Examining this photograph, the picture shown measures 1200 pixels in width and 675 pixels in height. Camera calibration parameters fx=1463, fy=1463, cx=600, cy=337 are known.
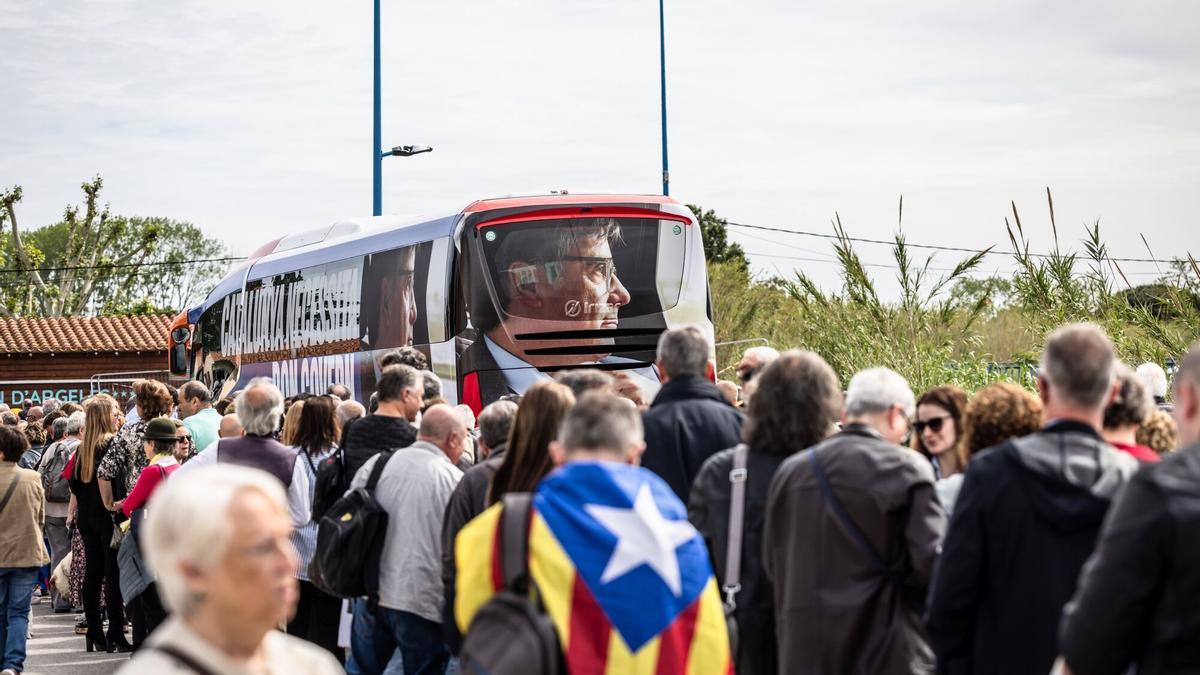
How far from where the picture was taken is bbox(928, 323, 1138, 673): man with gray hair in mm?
4453

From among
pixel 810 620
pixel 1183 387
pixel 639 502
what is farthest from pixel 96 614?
pixel 1183 387

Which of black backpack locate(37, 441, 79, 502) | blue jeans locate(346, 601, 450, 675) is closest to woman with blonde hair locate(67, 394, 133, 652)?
black backpack locate(37, 441, 79, 502)

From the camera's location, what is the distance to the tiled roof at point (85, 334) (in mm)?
47438

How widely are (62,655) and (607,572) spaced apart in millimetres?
9269

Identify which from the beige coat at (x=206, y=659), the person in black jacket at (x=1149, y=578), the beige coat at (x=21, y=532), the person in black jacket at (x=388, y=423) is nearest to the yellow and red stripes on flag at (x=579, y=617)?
the beige coat at (x=206, y=659)

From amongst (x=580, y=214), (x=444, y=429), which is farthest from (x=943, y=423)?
(x=580, y=214)

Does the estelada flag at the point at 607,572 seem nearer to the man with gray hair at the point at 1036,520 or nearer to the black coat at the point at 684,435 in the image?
the man with gray hair at the point at 1036,520

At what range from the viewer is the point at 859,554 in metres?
5.12

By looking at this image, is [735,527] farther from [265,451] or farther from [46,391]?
[46,391]

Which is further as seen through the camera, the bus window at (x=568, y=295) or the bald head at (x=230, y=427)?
the bus window at (x=568, y=295)

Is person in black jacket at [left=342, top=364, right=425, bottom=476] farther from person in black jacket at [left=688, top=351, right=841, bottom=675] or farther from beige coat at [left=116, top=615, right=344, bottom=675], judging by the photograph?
beige coat at [left=116, top=615, right=344, bottom=675]

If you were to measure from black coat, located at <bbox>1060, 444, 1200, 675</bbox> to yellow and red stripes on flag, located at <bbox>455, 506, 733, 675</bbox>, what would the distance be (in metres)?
1.07

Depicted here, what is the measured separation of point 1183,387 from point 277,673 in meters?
2.29

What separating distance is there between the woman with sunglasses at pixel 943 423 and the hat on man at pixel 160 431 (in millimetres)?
5611
